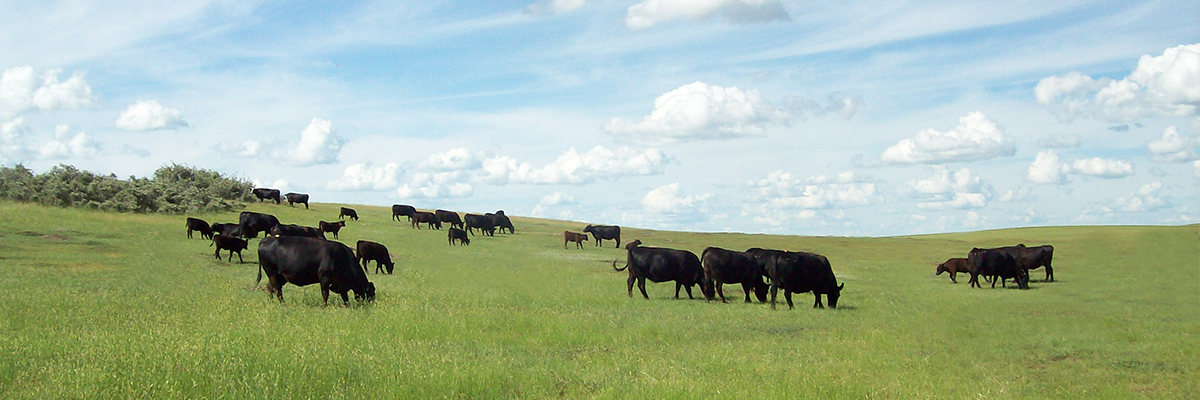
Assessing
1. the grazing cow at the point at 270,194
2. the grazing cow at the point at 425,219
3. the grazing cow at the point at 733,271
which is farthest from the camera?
the grazing cow at the point at 270,194

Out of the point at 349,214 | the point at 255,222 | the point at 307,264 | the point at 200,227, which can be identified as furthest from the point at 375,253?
the point at 349,214

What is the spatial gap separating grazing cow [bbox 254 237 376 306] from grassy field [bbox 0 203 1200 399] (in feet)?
1.76

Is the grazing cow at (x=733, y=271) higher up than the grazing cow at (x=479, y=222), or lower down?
lower down

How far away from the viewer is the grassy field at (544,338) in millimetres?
8836

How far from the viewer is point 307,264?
648 inches

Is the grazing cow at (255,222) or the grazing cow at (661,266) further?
the grazing cow at (255,222)

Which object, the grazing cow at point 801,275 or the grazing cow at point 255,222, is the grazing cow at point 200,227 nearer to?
the grazing cow at point 255,222

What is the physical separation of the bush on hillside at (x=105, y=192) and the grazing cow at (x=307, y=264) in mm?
34426

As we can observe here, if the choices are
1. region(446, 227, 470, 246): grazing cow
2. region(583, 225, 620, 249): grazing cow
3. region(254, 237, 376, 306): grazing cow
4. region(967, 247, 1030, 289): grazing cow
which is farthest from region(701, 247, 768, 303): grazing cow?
region(583, 225, 620, 249): grazing cow

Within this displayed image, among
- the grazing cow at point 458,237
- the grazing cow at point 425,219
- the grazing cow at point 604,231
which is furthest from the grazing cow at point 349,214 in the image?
the grazing cow at point 604,231

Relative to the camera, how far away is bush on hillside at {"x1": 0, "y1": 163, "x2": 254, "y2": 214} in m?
43.5

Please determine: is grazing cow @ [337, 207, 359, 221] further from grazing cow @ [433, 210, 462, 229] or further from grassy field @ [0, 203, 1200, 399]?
grassy field @ [0, 203, 1200, 399]

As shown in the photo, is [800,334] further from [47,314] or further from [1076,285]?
[1076,285]

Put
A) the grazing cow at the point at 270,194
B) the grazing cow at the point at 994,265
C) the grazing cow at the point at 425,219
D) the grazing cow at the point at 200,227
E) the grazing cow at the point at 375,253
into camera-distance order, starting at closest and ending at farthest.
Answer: the grazing cow at the point at 375,253
the grazing cow at the point at 994,265
the grazing cow at the point at 200,227
the grazing cow at the point at 425,219
the grazing cow at the point at 270,194
